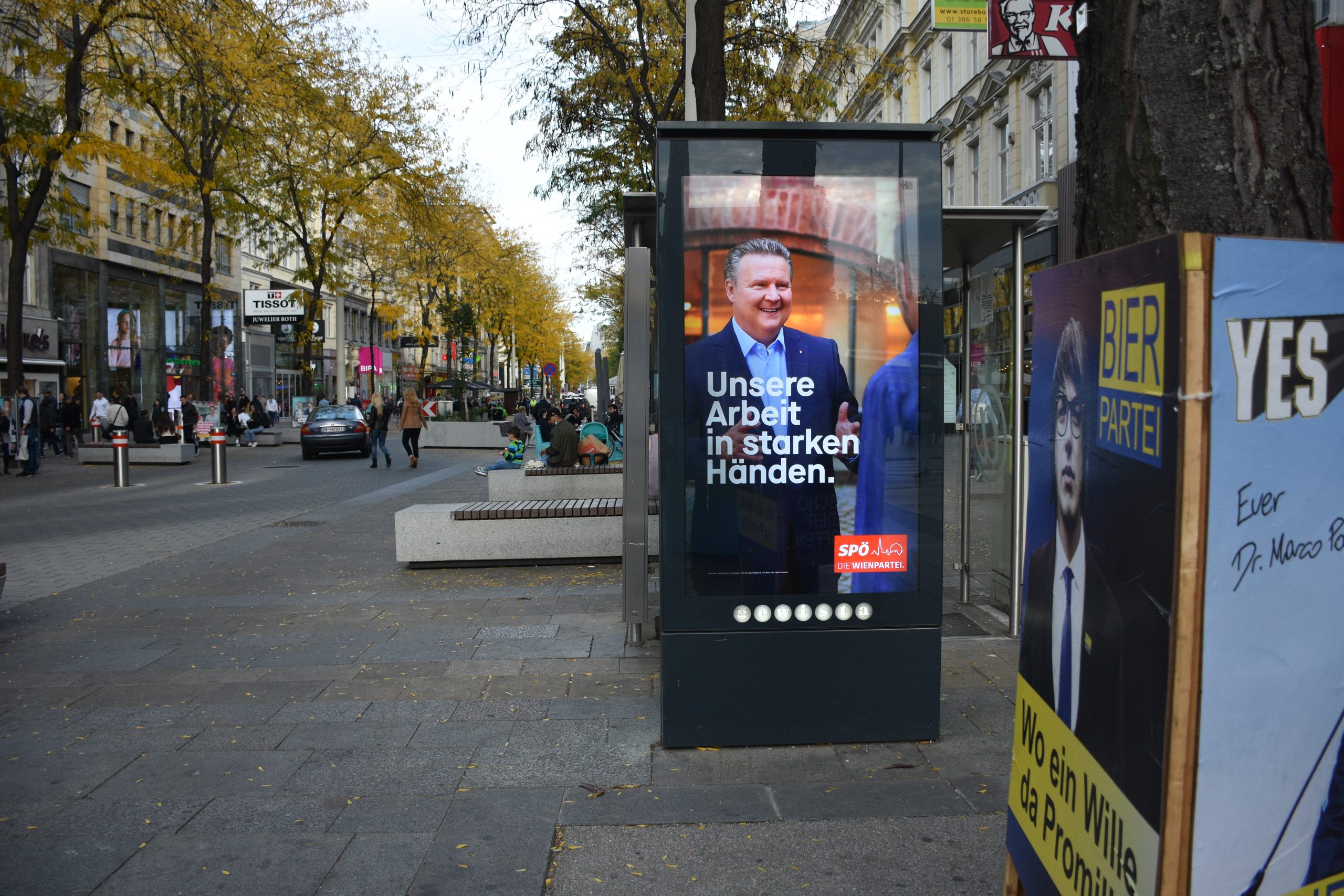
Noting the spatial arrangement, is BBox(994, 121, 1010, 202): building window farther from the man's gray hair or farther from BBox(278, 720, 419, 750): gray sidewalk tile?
BBox(278, 720, 419, 750): gray sidewalk tile

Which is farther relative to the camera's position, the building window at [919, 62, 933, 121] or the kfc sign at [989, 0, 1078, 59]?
the building window at [919, 62, 933, 121]

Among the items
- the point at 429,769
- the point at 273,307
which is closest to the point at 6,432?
the point at 273,307

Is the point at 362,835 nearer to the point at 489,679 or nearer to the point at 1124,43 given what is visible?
the point at 489,679

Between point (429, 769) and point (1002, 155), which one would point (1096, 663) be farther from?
point (1002, 155)

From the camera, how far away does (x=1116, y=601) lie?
195 cm

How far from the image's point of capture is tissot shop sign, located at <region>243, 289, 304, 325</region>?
38031 millimetres

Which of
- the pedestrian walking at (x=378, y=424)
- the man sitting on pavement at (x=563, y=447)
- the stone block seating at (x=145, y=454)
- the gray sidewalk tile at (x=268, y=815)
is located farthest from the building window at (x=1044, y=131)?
the gray sidewalk tile at (x=268, y=815)

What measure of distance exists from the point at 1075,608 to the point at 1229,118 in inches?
45.4

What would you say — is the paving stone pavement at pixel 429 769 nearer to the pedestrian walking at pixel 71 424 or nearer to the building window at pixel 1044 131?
the building window at pixel 1044 131

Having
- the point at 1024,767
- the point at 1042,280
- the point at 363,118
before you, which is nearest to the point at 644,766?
the point at 1024,767

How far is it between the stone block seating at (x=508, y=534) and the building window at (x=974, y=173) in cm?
2707

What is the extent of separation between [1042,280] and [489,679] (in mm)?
4460

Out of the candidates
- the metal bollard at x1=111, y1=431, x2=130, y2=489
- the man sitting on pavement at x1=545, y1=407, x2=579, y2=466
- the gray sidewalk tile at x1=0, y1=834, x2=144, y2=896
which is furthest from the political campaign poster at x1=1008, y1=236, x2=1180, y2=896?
the metal bollard at x1=111, y1=431, x2=130, y2=489

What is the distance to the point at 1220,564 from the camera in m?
1.70
